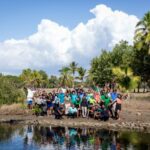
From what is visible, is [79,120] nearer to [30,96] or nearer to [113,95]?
[113,95]

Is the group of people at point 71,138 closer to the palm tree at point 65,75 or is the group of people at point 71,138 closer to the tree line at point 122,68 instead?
the tree line at point 122,68

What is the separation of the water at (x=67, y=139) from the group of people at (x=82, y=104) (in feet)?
9.64

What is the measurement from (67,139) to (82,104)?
7607mm

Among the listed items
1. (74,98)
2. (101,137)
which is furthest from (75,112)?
(101,137)

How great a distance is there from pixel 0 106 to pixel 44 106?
5.57 m

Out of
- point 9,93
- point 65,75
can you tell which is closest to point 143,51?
point 9,93

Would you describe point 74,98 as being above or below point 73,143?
above

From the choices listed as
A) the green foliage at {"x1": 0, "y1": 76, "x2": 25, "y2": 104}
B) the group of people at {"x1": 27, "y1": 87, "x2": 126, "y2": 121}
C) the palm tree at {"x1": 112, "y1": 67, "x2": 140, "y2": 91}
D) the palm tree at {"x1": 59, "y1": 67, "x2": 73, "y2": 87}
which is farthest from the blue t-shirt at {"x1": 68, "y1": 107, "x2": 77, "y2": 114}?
the palm tree at {"x1": 59, "y1": 67, "x2": 73, "y2": 87}

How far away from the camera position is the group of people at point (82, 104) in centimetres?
3030

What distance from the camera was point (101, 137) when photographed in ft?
79.6

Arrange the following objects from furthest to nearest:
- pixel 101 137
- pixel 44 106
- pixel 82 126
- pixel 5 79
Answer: pixel 5 79 < pixel 44 106 < pixel 82 126 < pixel 101 137

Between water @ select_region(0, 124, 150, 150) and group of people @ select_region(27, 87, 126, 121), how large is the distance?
294cm

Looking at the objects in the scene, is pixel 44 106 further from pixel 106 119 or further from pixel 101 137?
pixel 101 137

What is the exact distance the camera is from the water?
69.2ft
